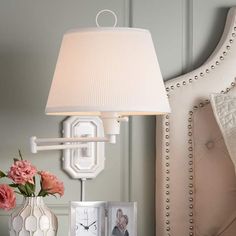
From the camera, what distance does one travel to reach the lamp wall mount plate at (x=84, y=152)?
182 centimetres

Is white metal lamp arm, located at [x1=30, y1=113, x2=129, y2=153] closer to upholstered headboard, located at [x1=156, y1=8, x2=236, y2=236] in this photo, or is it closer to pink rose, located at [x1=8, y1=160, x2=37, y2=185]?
pink rose, located at [x1=8, y1=160, x2=37, y2=185]

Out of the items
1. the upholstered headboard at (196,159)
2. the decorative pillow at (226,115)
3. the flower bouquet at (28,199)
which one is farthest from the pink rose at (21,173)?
the decorative pillow at (226,115)

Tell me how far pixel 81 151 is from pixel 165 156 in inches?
9.7

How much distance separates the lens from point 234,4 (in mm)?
1899

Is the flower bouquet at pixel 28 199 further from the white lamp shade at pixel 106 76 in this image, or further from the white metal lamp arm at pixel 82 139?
the white lamp shade at pixel 106 76

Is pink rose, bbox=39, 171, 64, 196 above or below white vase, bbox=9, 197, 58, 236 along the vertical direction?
above

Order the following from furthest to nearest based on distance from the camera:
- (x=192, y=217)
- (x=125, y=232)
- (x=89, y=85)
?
1. (x=192, y=217)
2. (x=125, y=232)
3. (x=89, y=85)

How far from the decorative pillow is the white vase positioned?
20.8 inches

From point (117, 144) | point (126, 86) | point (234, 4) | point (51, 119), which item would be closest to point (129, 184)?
point (117, 144)

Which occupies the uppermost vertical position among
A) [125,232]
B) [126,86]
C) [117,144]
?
[126,86]

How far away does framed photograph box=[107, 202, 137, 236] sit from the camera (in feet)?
5.50

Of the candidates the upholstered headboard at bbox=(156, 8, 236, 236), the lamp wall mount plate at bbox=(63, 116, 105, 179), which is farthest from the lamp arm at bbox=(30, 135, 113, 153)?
the upholstered headboard at bbox=(156, 8, 236, 236)

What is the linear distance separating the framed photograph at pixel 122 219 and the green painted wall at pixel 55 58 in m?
0.16

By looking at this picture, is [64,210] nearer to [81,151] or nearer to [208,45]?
[81,151]
